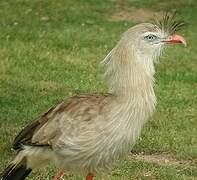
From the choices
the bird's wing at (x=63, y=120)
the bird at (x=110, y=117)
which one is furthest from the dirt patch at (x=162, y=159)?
the bird's wing at (x=63, y=120)

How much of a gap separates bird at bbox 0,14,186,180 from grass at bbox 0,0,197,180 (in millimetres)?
1362

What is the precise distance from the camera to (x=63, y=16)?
16.2 metres

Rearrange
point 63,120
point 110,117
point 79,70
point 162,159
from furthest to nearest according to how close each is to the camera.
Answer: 1. point 79,70
2. point 162,159
3. point 63,120
4. point 110,117

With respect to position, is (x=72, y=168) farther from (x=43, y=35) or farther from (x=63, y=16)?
(x=63, y=16)

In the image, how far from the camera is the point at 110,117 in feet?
18.8

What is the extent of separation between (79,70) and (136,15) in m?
5.27

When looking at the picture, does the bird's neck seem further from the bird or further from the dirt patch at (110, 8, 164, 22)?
the dirt patch at (110, 8, 164, 22)

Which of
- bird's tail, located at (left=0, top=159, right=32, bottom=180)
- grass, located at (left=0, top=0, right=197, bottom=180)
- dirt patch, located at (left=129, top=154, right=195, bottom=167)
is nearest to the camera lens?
bird's tail, located at (left=0, top=159, right=32, bottom=180)

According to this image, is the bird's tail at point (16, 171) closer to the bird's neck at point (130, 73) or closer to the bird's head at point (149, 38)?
the bird's neck at point (130, 73)

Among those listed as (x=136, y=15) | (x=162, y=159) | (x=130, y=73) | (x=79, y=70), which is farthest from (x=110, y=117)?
(x=136, y=15)

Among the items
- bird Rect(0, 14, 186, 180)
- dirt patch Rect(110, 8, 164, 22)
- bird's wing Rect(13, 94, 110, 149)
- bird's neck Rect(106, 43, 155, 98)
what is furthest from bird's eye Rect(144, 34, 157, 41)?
dirt patch Rect(110, 8, 164, 22)

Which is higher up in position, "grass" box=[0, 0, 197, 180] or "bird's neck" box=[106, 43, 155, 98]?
"bird's neck" box=[106, 43, 155, 98]

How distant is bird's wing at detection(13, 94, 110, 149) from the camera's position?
18.9 feet

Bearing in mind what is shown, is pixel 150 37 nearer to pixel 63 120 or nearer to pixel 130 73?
pixel 130 73
